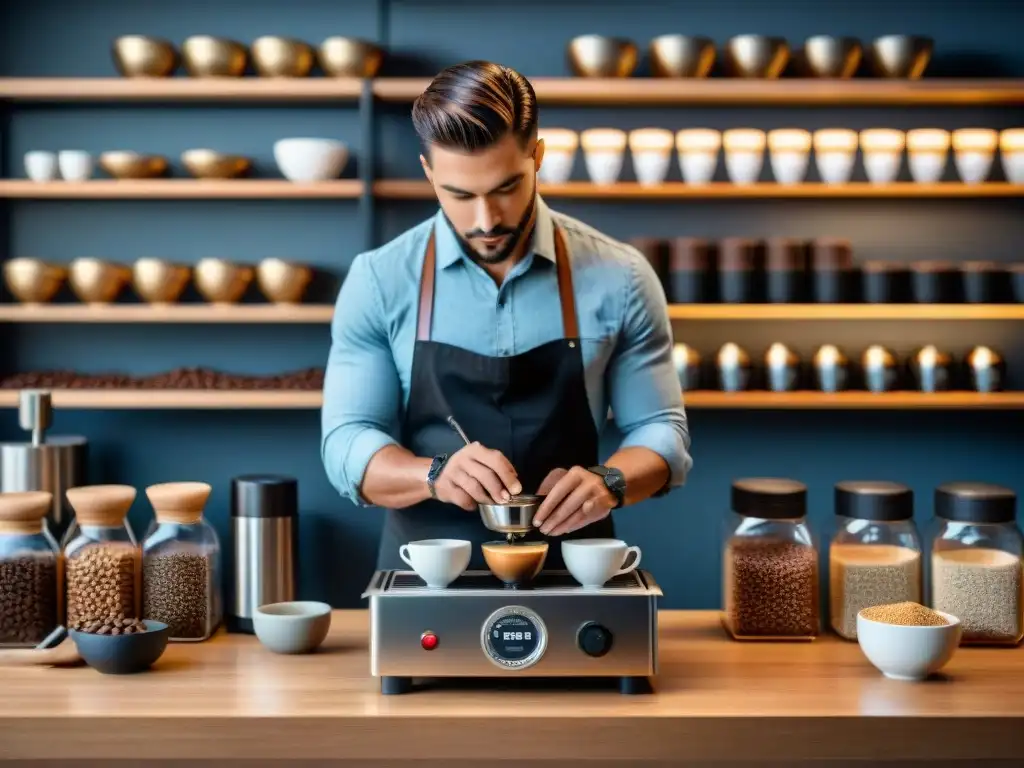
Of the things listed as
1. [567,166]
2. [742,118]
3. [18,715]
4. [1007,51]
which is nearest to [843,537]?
[18,715]

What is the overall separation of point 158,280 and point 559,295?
185 centimetres

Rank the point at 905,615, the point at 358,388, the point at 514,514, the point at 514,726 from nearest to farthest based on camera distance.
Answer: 1. the point at 514,726
2. the point at 514,514
3. the point at 905,615
4. the point at 358,388

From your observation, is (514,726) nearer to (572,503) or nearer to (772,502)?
(572,503)

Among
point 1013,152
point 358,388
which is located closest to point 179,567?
point 358,388

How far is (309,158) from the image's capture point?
12.5ft

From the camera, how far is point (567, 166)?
378 cm

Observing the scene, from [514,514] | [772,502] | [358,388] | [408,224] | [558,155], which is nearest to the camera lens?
[514,514]

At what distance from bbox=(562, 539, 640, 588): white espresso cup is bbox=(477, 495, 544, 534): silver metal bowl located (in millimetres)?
78

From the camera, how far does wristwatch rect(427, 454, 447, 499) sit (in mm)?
2068

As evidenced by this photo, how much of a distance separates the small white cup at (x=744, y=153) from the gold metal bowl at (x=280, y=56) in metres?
1.34

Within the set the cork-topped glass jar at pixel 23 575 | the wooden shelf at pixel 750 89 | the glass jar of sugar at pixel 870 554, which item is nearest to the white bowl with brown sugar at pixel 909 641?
the glass jar of sugar at pixel 870 554

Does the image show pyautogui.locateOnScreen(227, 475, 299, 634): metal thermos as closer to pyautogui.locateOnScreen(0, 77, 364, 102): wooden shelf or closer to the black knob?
pyautogui.locateOnScreen(0, 77, 364, 102): wooden shelf

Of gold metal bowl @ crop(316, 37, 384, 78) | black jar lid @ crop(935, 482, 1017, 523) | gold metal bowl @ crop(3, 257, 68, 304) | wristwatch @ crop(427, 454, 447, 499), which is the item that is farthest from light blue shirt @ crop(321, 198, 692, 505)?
gold metal bowl @ crop(3, 257, 68, 304)

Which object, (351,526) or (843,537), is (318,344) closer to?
(351,526)
